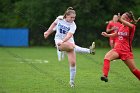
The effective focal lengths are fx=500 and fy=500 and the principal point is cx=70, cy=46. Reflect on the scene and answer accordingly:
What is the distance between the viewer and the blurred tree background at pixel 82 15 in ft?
132

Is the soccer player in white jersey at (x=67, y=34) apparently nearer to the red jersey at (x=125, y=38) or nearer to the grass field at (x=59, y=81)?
the grass field at (x=59, y=81)

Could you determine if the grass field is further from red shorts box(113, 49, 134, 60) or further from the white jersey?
the white jersey

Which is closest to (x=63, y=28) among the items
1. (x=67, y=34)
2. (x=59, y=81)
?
(x=67, y=34)

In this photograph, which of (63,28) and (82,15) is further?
(82,15)

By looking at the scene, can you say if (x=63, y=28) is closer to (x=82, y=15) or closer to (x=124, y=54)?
(x=124, y=54)

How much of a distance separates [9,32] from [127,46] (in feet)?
91.4

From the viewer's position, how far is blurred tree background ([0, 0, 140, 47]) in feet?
132

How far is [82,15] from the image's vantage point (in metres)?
40.8

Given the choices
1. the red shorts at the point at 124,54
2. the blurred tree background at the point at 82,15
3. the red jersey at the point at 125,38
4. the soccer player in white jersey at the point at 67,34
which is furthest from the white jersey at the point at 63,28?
the blurred tree background at the point at 82,15

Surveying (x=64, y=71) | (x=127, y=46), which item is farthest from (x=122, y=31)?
(x=64, y=71)

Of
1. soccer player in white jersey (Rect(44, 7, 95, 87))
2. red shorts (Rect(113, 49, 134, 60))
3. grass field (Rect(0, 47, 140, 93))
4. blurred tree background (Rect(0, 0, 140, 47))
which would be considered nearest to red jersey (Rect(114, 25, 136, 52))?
red shorts (Rect(113, 49, 134, 60))

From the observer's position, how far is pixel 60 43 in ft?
41.0

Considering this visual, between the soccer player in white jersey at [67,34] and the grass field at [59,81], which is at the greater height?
the soccer player in white jersey at [67,34]

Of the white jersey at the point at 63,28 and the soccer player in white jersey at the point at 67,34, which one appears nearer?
the soccer player in white jersey at the point at 67,34
